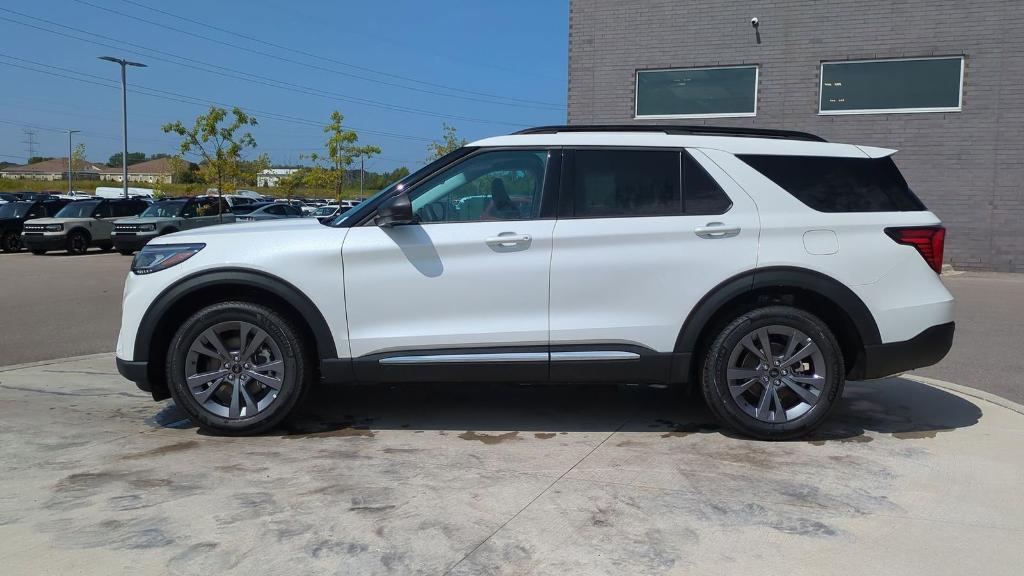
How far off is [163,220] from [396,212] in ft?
67.8

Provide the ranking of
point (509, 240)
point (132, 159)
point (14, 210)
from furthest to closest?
point (132, 159) < point (14, 210) < point (509, 240)

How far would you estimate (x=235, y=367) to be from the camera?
496cm

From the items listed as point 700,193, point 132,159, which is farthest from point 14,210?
point 132,159

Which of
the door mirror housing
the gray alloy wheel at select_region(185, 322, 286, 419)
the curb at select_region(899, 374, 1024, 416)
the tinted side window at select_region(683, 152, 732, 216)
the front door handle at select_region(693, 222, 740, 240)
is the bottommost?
the curb at select_region(899, 374, 1024, 416)

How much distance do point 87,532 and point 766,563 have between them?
2.93m

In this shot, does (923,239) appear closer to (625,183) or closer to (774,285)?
(774,285)

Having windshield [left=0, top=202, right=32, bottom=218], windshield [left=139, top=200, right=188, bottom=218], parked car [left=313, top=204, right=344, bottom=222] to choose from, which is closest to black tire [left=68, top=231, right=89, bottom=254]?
windshield [left=139, top=200, right=188, bottom=218]

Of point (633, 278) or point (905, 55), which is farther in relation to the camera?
point (905, 55)

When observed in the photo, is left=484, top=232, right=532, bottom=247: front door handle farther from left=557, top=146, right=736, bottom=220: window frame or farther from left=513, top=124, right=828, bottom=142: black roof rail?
left=513, top=124, right=828, bottom=142: black roof rail

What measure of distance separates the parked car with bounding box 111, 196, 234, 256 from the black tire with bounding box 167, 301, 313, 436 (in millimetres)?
18322

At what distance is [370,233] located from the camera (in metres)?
4.91

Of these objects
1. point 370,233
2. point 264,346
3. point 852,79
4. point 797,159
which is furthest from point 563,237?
point 852,79

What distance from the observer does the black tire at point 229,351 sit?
16.1ft

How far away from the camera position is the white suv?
486 centimetres
